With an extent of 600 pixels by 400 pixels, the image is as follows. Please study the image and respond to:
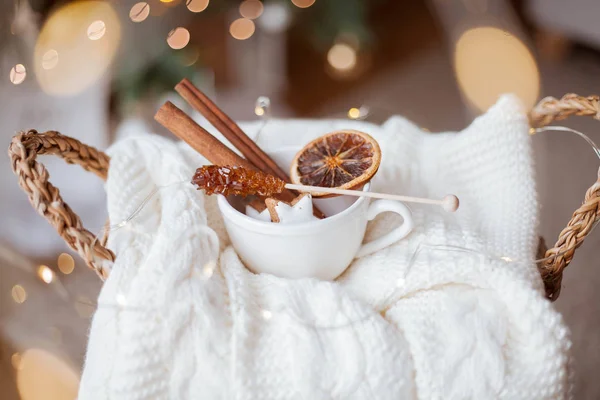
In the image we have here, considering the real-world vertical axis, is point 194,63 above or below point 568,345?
above

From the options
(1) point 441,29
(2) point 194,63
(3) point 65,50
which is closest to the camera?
(3) point 65,50

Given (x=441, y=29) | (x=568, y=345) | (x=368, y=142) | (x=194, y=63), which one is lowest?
(x=568, y=345)

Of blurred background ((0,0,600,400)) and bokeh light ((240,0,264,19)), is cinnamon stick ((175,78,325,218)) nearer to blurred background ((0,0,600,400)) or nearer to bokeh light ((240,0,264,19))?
blurred background ((0,0,600,400))

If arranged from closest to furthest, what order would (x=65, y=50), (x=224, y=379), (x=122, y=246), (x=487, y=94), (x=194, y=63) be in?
(x=224, y=379)
(x=122, y=246)
(x=65, y=50)
(x=194, y=63)
(x=487, y=94)

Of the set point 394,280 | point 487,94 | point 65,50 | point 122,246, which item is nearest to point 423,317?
point 394,280

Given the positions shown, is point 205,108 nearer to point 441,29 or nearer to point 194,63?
point 194,63

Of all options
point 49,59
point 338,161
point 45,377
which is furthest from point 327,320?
point 49,59

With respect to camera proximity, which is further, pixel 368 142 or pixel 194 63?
pixel 194 63
